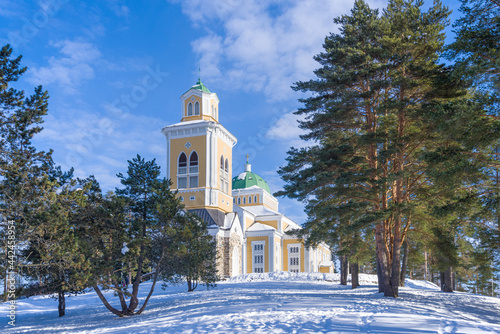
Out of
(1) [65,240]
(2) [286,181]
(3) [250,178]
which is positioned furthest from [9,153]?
(3) [250,178]

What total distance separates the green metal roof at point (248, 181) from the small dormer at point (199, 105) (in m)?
19.7

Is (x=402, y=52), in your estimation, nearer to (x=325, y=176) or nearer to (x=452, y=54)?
(x=452, y=54)

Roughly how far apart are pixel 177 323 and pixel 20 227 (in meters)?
5.10

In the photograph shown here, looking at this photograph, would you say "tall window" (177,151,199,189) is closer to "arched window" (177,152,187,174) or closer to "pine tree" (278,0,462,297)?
"arched window" (177,152,187,174)

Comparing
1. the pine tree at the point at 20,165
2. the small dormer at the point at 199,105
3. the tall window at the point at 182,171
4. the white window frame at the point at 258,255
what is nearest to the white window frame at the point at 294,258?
the white window frame at the point at 258,255

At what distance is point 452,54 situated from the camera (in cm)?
1321

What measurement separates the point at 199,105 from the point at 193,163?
23.4 ft

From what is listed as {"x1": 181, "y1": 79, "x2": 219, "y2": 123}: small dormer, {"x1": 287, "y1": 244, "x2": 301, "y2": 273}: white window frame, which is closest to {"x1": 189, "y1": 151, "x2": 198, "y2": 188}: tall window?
{"x1": 181, "y1": 79, "x2": 219, "y2": 123}: small dormer

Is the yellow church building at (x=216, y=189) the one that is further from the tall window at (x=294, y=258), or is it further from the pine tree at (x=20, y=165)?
the pine tree at (x=20, y=165)

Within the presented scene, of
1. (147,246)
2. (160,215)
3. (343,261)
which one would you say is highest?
(160,215)

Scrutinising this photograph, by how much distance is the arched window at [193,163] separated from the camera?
146 ft

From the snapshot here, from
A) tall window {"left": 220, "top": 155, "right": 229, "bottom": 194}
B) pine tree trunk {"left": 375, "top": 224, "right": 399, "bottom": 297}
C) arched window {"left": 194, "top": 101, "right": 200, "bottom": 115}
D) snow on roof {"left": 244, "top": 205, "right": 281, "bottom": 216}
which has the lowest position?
pine tree trunk {"left": 375, "top": 224, "right": 399, "bottom": 297}

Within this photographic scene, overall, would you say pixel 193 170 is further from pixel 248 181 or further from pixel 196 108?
pixel 248 181

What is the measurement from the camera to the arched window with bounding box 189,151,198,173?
44.4 m
